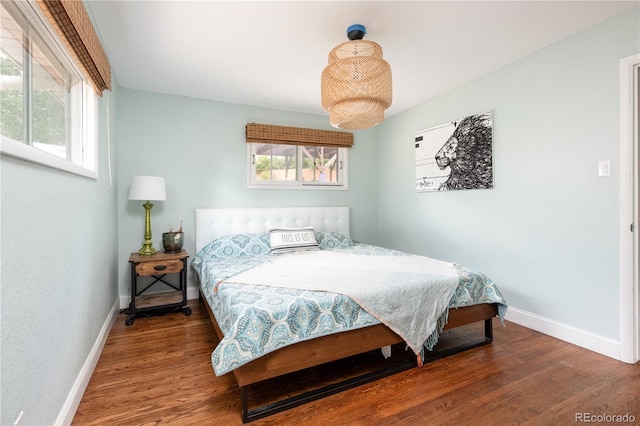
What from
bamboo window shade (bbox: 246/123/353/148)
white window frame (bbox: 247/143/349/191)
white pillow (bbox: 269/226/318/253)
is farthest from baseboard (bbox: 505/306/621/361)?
bamboo window shade (bbox: 246/123/353/148)

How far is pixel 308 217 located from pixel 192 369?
7.66ft

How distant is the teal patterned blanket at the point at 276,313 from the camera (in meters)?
1.50

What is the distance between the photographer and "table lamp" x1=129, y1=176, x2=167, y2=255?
2932 millimetres

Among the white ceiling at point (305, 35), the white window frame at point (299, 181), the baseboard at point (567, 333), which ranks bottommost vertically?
the baseboard at point (567, 333)

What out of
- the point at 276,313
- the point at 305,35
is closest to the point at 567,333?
the point at 276,313

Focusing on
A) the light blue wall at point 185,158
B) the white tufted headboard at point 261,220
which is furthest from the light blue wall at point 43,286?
the white tufted headboard at point 261,220

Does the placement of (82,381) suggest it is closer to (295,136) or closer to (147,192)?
(147,192)

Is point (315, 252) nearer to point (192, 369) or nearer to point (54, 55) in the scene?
point (192, 369)

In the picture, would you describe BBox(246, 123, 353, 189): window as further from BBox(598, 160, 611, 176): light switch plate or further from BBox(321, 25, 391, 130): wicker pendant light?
BBox(598, 160, 611, 176): light switch plate

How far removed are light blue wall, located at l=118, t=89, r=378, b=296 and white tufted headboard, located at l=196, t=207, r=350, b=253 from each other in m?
0.12

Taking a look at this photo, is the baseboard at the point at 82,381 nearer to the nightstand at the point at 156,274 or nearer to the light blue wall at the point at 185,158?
the nightstand at the point at 156,274

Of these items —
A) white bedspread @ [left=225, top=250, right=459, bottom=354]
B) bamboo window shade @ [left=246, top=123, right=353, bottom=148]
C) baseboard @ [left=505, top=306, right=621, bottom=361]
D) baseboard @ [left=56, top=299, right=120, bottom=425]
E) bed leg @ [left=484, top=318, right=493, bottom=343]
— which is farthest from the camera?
bamboo window shade @ [left=246, top=123, right=353, bottom=148]

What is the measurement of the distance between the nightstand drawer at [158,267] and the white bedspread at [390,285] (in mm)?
944

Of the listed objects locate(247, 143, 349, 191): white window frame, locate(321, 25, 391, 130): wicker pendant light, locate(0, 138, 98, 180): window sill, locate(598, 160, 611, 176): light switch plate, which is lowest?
locate(0, 138, 98, 180): window sill
